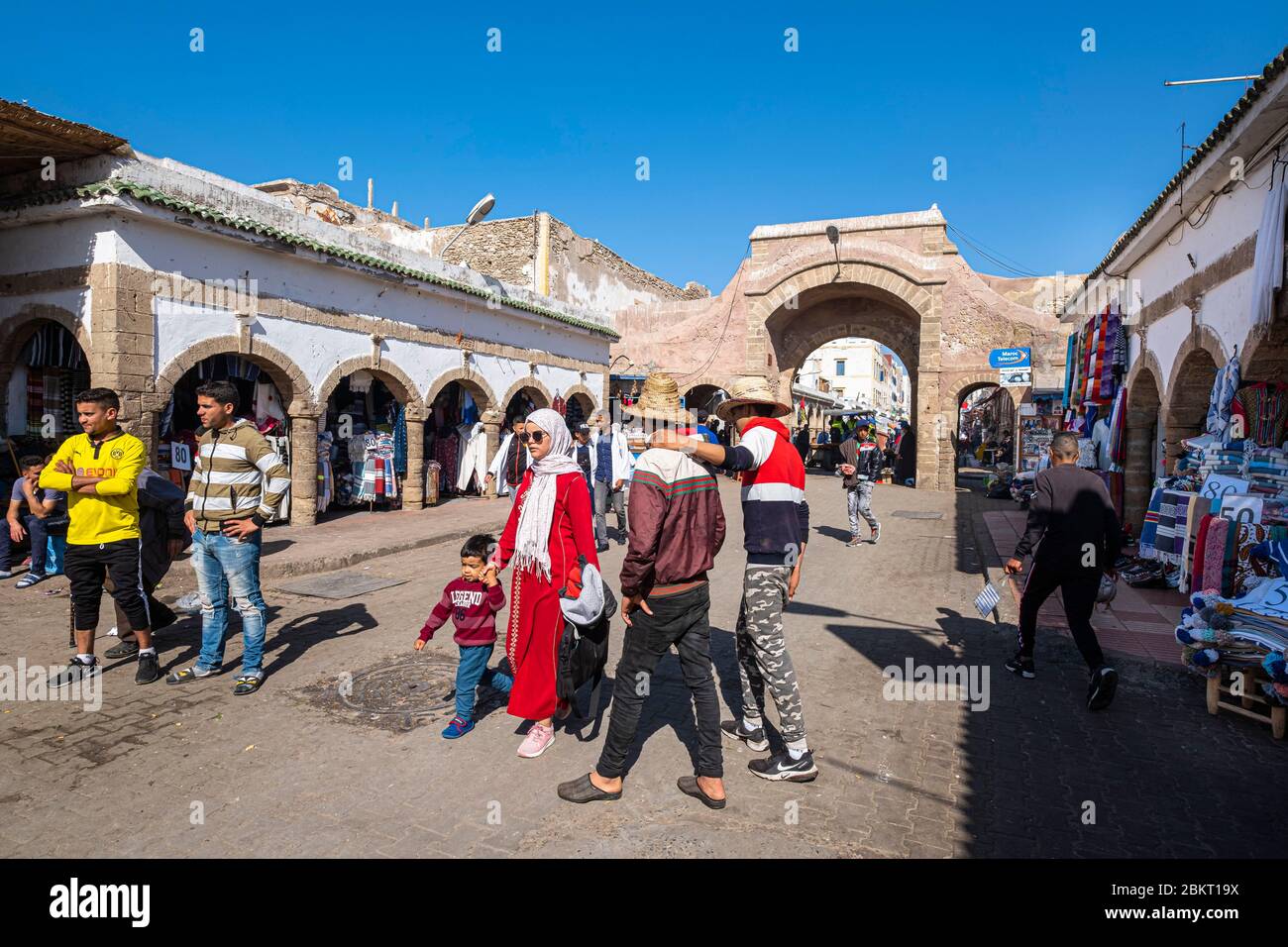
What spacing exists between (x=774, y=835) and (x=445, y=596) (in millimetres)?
2254

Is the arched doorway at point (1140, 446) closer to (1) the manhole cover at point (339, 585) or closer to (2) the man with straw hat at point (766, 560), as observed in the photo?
(2) the man with straw hat at point (766, 560)

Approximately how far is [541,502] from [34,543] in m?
7.33

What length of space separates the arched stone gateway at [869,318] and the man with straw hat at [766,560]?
1857 centimetres

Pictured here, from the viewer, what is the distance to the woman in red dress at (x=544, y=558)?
399cm

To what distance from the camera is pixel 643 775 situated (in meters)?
3.76

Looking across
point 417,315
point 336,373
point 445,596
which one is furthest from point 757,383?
point 417,315

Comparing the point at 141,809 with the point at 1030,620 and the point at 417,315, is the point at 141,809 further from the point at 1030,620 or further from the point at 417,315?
the point at 417,315

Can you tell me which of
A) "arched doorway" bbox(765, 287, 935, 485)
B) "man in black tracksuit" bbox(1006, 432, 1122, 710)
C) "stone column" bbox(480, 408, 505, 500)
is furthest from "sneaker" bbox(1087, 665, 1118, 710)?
"arched doorway" bbox(765, 287, 935, 485)

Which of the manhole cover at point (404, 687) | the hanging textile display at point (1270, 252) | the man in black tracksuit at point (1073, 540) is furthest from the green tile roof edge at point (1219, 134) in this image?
the manhole cover at point (404, 687)

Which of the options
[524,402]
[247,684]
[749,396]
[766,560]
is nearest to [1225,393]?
[749,396]

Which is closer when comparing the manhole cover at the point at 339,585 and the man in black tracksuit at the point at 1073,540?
the man in black tracksuit at the point at 1073,540

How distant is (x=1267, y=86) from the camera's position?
20.4 feet

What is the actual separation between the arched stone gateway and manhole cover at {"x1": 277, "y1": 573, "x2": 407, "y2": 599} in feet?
60.2
